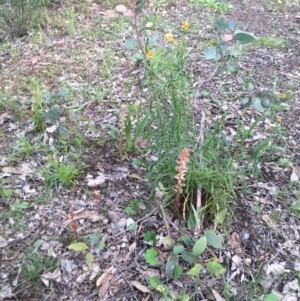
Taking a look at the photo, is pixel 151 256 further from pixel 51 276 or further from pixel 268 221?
pixel 268 221

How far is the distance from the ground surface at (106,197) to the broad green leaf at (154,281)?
0.04 meters

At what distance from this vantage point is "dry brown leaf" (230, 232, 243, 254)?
198cm

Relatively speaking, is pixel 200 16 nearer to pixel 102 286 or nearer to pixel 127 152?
pixel 127 152

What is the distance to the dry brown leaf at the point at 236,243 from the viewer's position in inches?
77.9

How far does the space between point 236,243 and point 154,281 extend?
53 cm

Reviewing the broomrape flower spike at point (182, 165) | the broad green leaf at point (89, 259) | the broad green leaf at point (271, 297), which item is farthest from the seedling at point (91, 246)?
the broad green leaf at point (271, 297)

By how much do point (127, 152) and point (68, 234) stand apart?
726 mm

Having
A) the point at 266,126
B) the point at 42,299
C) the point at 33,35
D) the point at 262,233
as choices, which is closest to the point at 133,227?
the point at 42,299

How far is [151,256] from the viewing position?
1.87 m

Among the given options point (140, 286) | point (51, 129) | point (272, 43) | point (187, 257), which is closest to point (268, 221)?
point (187, 257)

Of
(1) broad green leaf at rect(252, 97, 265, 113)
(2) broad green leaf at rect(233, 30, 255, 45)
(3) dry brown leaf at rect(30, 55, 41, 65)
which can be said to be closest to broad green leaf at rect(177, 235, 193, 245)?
(1) broad green leaf at rect(252, 97, 265, 113)

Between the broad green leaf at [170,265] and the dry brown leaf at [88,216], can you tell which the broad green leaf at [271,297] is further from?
the dry brown leaf at [88,216]

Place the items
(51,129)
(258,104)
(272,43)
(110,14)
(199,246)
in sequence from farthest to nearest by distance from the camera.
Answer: (110,14)
(272,43)
(51,129)
(258,104)
(199,246)

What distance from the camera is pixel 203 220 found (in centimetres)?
207
